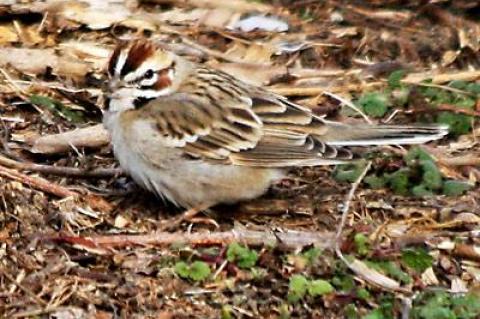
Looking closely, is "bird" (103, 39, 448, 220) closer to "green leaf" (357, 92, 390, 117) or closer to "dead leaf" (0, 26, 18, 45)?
"green leaf" (357, 92, 390, 117)

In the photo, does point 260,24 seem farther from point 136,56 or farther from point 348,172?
point 136,56

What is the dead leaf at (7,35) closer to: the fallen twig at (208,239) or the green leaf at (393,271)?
the fallen twig at (208,239)

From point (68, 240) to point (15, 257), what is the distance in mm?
268

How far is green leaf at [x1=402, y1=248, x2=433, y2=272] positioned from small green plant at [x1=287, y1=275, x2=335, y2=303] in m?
0.44

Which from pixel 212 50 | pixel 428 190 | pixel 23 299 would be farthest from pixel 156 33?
pixel 23 299

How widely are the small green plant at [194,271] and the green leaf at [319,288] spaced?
1.62 feet

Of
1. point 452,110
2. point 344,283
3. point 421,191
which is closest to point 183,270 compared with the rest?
point 344,283

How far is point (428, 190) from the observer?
7.45 m

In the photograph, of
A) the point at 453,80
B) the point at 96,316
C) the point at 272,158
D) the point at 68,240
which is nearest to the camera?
the point at 96,316

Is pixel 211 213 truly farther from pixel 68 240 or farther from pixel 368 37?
pixel 368 37

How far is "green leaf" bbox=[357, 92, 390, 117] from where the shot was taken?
27.1 feet

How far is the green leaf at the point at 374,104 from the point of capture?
8.27 metres

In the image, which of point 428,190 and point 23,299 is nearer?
point 23,299

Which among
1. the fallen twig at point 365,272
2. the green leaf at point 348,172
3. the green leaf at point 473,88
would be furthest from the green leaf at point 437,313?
the green leaf at point 473,88
